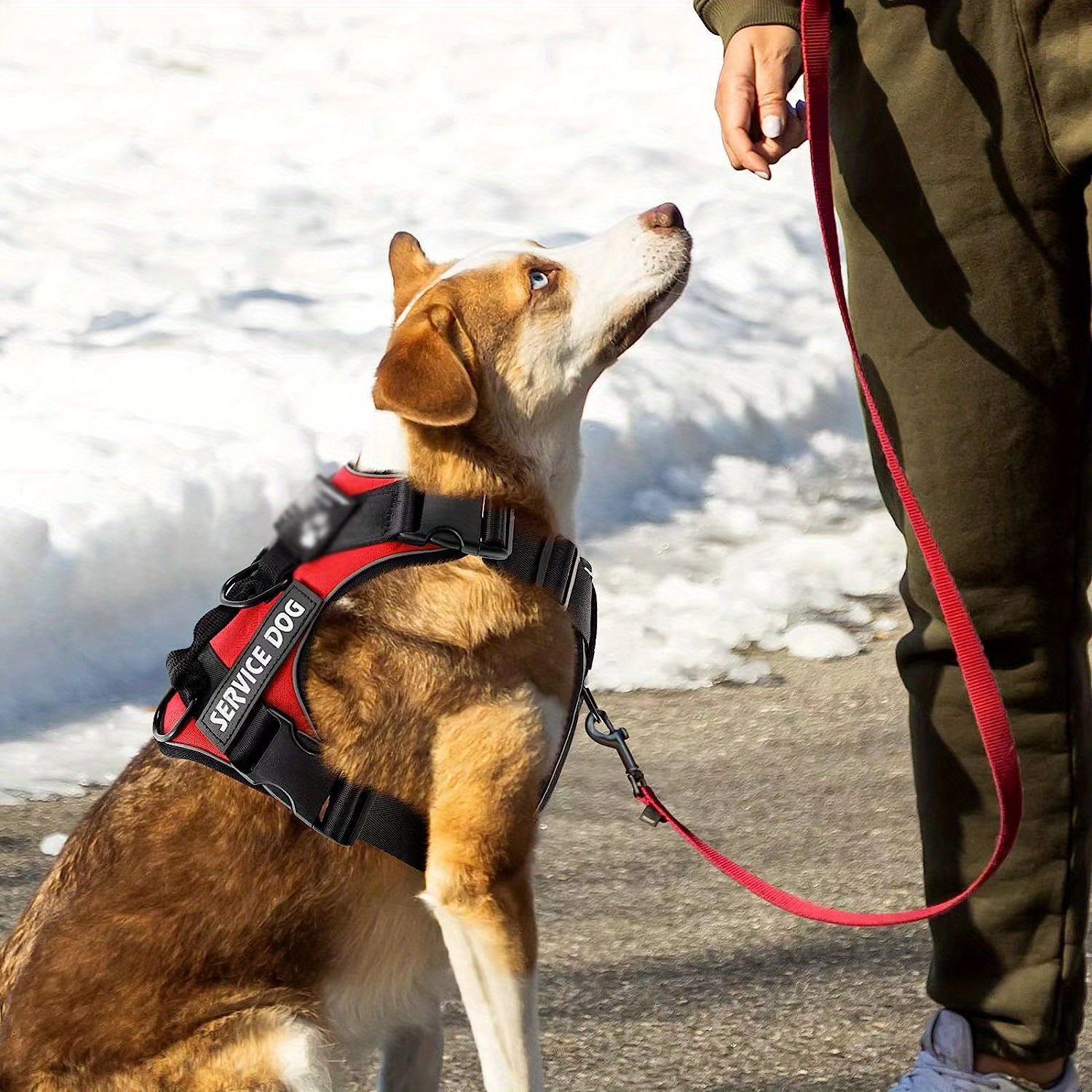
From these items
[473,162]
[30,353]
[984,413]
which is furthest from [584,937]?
[473,162]

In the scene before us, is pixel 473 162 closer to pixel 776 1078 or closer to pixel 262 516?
pixel 262 516

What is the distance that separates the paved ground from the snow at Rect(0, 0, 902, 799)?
0.32 m

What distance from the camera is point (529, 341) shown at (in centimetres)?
278

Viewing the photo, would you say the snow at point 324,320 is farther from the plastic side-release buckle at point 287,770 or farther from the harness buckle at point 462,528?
the plastic side-release buckle at point 287,770

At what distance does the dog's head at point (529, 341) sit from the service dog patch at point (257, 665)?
0.33 metres

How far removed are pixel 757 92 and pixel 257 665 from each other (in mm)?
1170

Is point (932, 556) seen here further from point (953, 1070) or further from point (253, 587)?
point (253, 587)

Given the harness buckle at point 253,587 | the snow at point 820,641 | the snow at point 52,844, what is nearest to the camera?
the harness buckle at point 253,587

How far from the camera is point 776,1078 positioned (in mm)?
2863

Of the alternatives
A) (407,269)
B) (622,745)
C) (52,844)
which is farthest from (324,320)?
(622,745)

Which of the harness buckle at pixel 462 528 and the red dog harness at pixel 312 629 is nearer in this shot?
the red dog harness at pixel 312 629

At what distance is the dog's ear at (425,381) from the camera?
2.54 metres

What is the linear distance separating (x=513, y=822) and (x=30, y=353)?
16.1 feet

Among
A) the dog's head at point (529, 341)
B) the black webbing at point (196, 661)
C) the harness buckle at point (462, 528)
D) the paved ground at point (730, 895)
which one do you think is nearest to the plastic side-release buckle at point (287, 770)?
the black webbing at point (196, 661)
